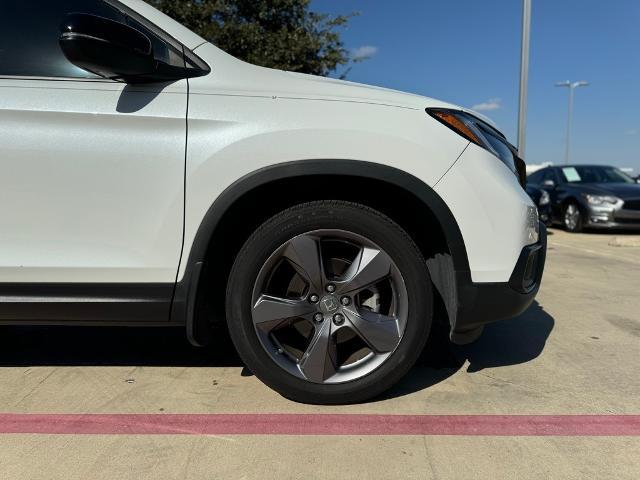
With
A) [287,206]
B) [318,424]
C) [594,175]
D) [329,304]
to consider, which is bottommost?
[318,424]

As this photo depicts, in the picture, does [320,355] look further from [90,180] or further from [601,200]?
[601,200]

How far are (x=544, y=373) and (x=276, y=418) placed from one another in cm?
152

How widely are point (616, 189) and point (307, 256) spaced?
9146 mm

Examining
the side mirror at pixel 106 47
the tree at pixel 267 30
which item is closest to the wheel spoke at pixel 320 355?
the side mirror at pixel 106 47

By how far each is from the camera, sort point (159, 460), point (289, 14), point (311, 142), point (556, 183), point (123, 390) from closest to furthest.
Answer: point (159, 460) < point (311, 142) < point (123, 390) < point (289, 14) < point (556, 183)

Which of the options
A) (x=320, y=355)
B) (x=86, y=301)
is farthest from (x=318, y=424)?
(x=86, y=301)

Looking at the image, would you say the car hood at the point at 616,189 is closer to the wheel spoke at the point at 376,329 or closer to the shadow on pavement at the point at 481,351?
the shadow on pavement at the point at 481,351

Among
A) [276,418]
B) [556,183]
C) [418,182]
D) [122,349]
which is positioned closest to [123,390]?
[122,349]

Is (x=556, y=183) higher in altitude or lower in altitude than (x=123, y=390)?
higher

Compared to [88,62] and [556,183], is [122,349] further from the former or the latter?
[556,183]

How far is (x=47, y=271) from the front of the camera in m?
2.22

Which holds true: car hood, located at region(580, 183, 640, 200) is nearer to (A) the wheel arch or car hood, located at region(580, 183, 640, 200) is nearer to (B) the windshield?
(B) the windshield

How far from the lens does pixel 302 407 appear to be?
7.85ft

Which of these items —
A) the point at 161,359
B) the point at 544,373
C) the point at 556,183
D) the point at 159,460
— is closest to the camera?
the point at 159,460
